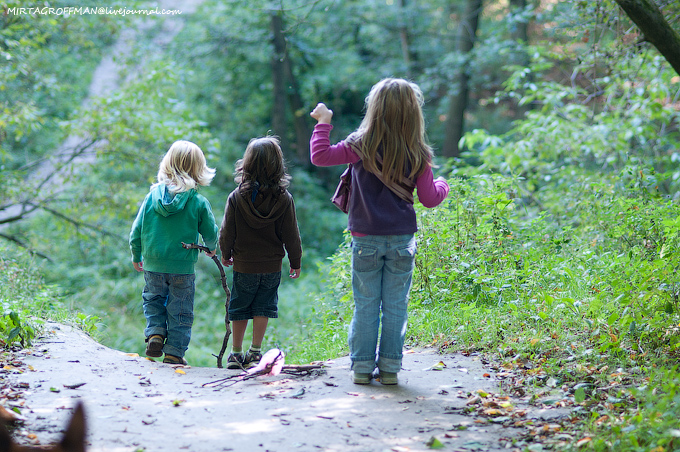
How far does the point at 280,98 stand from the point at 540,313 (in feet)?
36.0

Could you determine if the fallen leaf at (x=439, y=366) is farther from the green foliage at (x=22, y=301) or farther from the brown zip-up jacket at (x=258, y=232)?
the green foliage at (x=22, y=301)

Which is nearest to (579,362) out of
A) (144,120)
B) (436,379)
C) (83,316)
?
(436,379)

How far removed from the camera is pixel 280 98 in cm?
1413

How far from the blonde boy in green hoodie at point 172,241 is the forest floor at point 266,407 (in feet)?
1.20

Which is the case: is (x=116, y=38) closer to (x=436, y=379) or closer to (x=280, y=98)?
(x=280, y=98)

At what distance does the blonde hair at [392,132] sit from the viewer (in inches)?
139

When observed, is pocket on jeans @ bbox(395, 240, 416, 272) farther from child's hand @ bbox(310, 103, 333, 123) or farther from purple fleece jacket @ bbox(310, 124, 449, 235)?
child's hand @ bbox(310, 103, 333, 123)

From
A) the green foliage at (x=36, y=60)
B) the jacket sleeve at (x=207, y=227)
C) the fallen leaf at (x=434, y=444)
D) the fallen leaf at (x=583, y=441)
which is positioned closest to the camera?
the fallen leaf at (x=583, y=441)

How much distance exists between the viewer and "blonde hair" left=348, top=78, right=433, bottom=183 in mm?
3531

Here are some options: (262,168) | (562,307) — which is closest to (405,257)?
(262,168)

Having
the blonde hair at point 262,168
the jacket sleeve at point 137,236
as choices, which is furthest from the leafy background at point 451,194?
the blonde hair at point 262,168

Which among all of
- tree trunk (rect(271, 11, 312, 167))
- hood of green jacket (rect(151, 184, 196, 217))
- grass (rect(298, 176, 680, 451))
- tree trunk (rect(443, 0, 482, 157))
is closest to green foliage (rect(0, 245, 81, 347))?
hood of green jacket (rect(151, 184, 196, 217))

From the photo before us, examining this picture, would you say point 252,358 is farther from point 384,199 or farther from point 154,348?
point 384,199

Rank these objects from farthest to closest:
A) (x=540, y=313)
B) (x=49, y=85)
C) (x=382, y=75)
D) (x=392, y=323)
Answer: (x=382, y=75), (x=49, y=85), (x=540, y=313), (x=392, y=323)
